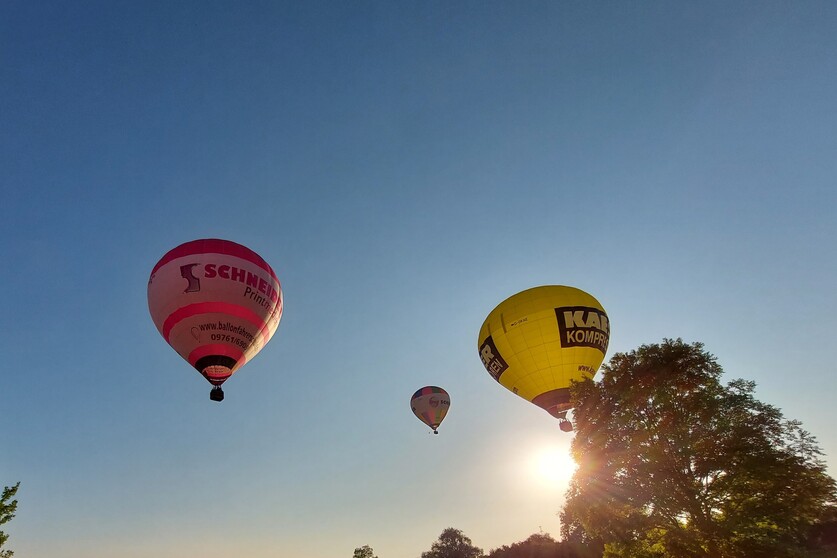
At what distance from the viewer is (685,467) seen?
62.2 ft

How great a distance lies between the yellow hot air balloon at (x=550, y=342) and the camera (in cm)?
2434

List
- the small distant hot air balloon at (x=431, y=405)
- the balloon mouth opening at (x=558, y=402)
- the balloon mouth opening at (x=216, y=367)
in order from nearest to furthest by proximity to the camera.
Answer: the balloon mouth opening at (x=216, y=367) < the balloon mouth opening at (x=558, y=402) < the small distant hot air balloon at (x=431, y=405)

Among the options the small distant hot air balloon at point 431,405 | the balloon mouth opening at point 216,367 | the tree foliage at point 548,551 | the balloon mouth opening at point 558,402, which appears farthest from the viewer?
the tree foliage at point 548,551

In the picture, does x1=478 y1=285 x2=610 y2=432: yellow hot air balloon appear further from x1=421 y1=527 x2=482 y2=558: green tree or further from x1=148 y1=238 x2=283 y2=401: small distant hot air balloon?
x1=421 y1=527 x2=482 y2=558: green tree

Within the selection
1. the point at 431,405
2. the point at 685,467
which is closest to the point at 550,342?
the point at 685,467

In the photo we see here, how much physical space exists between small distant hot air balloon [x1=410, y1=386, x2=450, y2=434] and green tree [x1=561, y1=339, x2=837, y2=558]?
26604 millimetres

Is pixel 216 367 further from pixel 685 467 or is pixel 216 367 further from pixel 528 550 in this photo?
pixel 528 550

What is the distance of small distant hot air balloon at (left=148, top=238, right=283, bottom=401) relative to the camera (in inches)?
780

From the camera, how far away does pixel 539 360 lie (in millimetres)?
24516

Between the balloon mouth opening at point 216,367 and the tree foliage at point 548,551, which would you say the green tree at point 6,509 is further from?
the tree foliage at point 548,551

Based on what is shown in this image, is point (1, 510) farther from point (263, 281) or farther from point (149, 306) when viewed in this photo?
point (263, 281)

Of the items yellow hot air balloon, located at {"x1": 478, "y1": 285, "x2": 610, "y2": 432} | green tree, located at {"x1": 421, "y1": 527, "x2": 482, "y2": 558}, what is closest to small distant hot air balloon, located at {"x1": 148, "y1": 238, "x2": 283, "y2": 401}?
yellow hot air balloon, located at {"x1": 478, "y1": 285, "x2": 610, "y2": 432}

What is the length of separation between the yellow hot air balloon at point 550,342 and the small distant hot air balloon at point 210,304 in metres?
13.6

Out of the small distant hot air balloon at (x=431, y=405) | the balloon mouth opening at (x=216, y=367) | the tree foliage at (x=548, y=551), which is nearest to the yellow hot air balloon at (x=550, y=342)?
the balloon mouth opening at (x=216, y=367)
